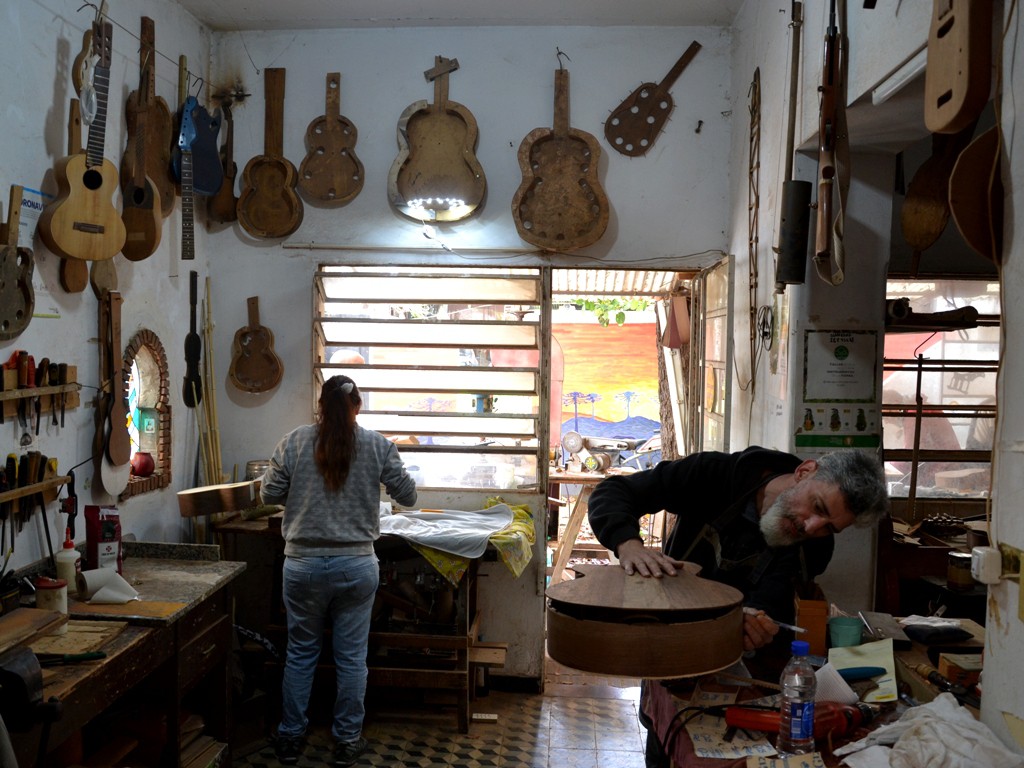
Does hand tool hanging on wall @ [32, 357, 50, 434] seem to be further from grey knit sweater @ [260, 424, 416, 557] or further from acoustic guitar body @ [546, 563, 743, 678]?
acoustic guitar body @ [546, 563, 743, 678]

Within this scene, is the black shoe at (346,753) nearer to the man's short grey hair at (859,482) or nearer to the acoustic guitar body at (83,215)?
the acoustic guitar body at (83,215)

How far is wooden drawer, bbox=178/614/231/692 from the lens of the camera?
129 inches

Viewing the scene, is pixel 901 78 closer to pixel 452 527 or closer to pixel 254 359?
pixel 452 527

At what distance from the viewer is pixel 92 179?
3.52 m

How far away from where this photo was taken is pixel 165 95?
14.7 feet

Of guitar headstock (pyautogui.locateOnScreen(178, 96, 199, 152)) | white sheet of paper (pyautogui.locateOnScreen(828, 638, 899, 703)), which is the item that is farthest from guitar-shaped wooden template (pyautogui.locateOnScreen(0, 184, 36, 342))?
white sheet of paper (pyautogui.locateOnScreen(828, 638, 899, 703))

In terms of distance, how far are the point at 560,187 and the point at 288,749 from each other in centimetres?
335

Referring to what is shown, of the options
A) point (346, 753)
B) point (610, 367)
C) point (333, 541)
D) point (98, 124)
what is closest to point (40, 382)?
point (98, 124)

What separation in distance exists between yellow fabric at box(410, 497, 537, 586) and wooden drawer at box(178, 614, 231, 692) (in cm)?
105

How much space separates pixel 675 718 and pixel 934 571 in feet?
8.96

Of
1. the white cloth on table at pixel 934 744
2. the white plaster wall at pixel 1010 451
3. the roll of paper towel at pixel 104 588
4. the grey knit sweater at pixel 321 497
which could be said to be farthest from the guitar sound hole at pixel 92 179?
the white cloth on table at pixel 934 744

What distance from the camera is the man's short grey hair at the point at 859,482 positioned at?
7.80ft

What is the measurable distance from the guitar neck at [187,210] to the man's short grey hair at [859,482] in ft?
11.5

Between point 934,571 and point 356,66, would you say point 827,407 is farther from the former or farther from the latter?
point 356,66
